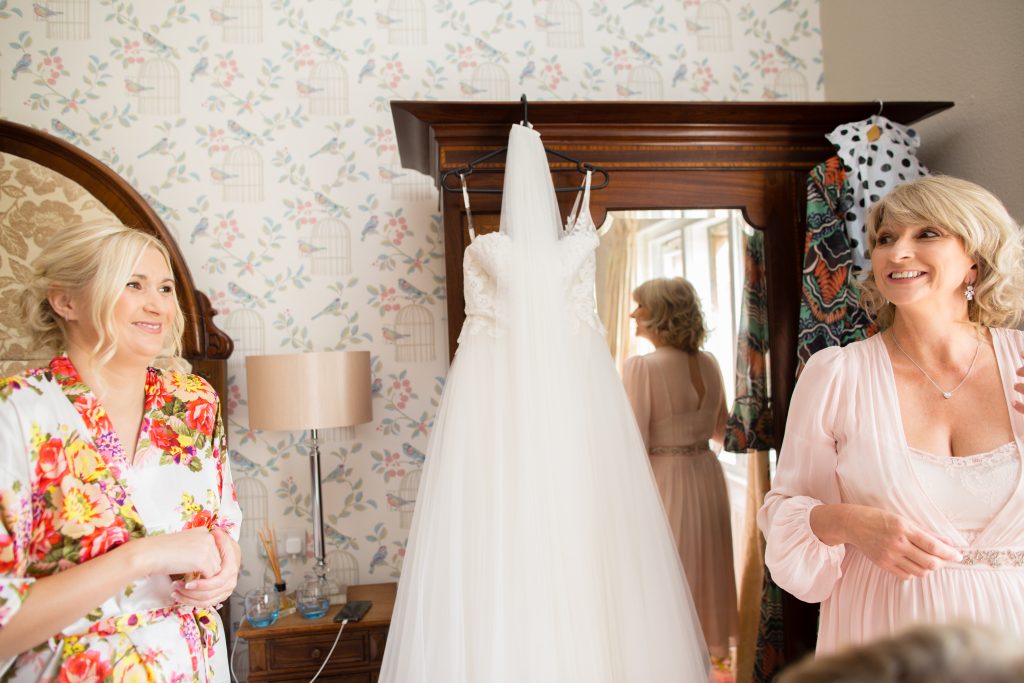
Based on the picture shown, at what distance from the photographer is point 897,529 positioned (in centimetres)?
119

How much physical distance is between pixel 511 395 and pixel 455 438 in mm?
181

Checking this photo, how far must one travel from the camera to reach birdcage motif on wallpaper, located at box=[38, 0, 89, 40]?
2359mm

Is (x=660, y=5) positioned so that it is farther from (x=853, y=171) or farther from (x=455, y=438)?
(x=455, y=438)

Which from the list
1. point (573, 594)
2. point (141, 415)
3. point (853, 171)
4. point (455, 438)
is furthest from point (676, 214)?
point (141, 415)

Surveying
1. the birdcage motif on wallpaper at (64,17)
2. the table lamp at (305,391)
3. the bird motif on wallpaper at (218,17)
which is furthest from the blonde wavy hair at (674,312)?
the birdcage motif on wallpaper at (64,17)

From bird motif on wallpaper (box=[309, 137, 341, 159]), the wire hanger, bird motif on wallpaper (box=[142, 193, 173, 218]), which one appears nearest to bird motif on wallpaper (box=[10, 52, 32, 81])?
bird motif on wallpaper (box=[142, 193, 173, 218])

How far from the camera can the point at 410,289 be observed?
248 centimetres

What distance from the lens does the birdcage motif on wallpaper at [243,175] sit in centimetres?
242

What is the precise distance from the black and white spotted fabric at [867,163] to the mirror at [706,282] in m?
0.30

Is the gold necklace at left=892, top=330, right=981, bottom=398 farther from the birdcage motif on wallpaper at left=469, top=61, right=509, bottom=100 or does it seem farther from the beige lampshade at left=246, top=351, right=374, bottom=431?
the birdcage motif on wallpaper at left=469, top=61, right=509, bottom=100

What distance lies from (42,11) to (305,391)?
1.80m

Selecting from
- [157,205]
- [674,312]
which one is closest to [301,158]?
[157,205]

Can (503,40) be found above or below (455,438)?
above

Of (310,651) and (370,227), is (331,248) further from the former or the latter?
(310,651)
